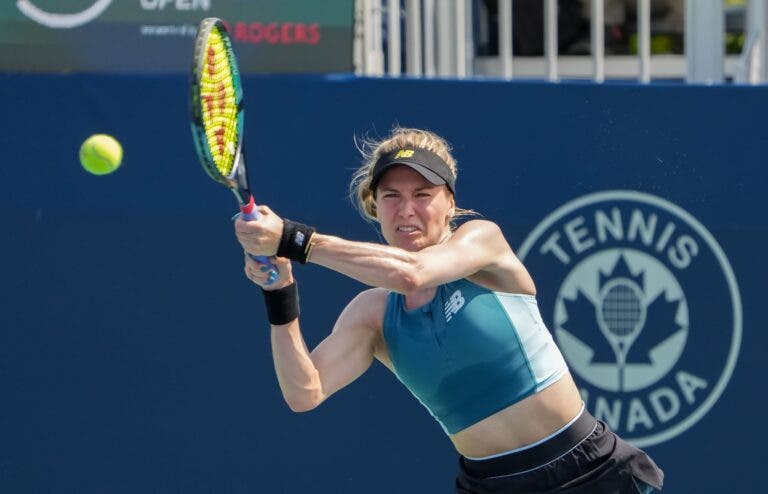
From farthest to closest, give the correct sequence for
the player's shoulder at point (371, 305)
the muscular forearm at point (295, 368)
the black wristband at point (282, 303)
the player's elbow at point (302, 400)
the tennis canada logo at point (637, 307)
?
the tennis canada logo at point (637, 307) < the player's shoulder at point (371, 305) < the player's elbow at point (302, 400) < the muscular forearm at point (295, 368) < the black wristband at point (282, 303)

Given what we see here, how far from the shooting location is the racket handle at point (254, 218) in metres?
3.00

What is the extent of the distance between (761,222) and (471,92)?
1006 millimetres

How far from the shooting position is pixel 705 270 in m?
4.72

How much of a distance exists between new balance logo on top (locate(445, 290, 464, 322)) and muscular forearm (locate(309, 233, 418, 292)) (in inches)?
11.4

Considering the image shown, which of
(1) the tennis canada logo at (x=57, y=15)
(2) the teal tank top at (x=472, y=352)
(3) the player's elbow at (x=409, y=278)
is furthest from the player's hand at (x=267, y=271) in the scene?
(1) the tennis canada logo at (x=57, y=15)

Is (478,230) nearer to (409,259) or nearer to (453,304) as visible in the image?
(453,304)

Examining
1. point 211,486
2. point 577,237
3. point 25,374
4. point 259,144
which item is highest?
point 259,144

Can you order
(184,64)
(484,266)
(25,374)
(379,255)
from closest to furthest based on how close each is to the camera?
(379,255), (484,266), (25,374), (184,64)

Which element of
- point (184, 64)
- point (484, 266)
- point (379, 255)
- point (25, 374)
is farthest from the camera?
point (184, 64)

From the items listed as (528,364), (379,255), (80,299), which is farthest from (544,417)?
(80,299)

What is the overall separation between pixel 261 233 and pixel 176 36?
2.07 metres

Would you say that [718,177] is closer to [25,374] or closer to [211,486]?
[211,486]

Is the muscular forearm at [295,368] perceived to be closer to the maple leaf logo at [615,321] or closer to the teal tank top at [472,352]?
the teal tank top at [472,352]

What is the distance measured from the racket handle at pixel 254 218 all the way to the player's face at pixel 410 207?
0.37m
